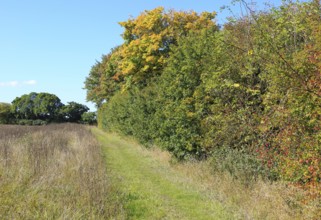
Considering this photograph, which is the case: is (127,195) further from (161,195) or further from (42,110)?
(42,110)

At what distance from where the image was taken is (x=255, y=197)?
291 inches

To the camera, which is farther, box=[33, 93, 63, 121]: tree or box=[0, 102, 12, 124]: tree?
box=[33, 93, 63, 121]: tree

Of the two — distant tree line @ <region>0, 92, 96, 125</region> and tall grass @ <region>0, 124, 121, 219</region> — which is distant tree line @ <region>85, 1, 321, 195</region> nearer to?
tall grass @ <region>0, 124, 121, 219</region>

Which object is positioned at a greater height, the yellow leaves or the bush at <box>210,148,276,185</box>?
the yellow leaves

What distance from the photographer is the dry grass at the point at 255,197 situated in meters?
6.41

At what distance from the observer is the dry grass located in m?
6.41

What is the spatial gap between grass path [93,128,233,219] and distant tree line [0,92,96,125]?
55091 mm

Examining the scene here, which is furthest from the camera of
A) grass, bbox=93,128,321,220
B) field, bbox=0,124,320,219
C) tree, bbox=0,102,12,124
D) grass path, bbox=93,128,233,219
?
tree, bbox=0,102,12,124

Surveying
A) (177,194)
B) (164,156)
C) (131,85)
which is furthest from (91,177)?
(131,85)

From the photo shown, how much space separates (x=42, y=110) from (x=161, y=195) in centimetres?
6110

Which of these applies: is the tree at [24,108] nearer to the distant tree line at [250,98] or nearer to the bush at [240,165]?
the distant tree line at [250,98]

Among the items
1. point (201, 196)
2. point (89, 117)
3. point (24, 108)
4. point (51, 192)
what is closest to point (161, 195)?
point (201, 196)

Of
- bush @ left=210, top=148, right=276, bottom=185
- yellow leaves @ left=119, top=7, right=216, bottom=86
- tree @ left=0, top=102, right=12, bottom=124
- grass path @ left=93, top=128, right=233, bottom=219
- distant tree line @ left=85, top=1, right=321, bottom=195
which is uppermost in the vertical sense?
yellow leaves @ left=119, top=7, right=216, bottom=86

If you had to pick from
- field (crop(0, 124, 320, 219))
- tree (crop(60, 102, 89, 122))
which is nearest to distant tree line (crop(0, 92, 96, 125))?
tree (crop(60, 102, 89, 122))
